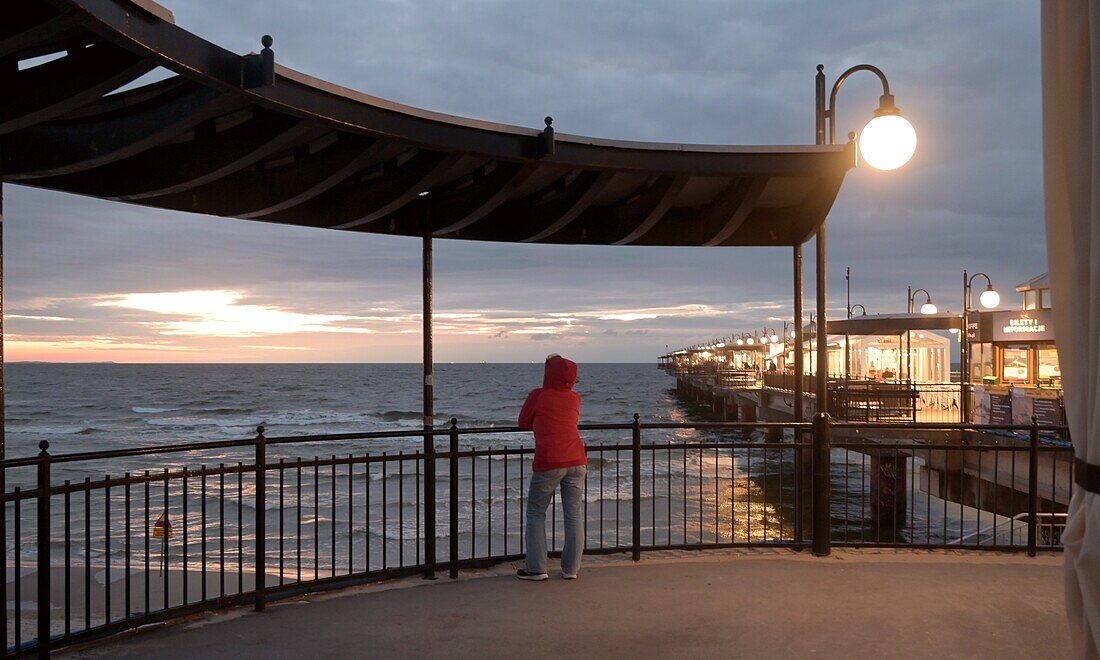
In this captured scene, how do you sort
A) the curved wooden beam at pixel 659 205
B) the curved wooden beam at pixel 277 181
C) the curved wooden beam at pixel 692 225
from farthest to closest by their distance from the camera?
the curved wooden beam at pixel 692 225 → the curved wooden beam at pixel 659 205 → the curved wooden beam at pixel 277 181

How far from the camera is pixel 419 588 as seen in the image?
5.99 metres

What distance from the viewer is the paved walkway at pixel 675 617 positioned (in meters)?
4.70

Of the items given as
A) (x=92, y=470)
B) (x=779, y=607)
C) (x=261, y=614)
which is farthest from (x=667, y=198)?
(x=92, y=470)

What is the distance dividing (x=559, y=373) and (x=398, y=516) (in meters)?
8.28

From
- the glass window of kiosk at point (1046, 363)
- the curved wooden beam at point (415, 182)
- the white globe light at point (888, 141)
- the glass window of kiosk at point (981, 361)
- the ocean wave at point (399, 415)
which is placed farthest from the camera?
the ocean wave at point (399, 415)

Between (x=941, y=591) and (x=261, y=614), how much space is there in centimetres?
490

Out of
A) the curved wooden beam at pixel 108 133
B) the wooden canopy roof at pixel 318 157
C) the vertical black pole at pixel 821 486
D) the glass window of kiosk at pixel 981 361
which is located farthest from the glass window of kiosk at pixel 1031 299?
the curved wooden beam at pixel 108 133

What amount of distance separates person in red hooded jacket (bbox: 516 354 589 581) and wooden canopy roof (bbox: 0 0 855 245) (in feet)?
5.26

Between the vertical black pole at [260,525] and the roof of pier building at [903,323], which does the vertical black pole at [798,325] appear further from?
the roof of pier building at [903,323]

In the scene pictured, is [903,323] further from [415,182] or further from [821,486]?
[415,182]

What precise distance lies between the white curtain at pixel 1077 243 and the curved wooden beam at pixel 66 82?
361cm

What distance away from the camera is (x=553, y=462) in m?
6.18

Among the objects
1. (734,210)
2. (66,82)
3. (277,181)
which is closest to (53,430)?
(277,181)

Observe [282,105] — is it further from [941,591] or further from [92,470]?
[92,470]
